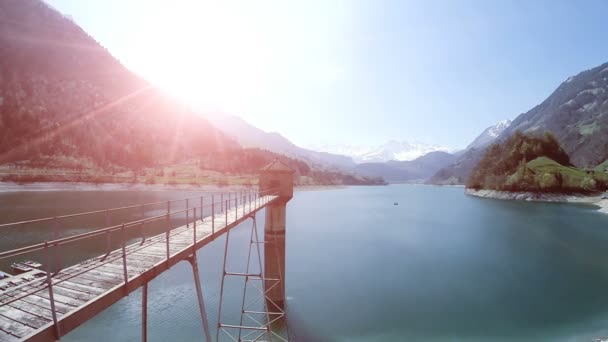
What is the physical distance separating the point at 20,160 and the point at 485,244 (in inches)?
5145

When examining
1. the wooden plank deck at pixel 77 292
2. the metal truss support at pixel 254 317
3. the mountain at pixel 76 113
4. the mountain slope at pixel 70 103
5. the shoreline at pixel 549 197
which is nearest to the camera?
the wooden plank deck at pixel 77 292

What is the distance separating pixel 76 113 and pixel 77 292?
6278 inches

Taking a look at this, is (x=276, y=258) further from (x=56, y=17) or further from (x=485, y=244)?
(x=56, y=17)

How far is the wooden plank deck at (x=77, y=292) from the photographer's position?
17.8 feet

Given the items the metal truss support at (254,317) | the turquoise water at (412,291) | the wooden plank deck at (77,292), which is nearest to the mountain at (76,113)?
the turquoise water at (412,291)

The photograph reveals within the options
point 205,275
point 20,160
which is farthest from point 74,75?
point 205,275

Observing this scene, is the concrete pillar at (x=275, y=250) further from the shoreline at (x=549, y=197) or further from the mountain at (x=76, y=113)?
the shoreline at (x=549, y=197)

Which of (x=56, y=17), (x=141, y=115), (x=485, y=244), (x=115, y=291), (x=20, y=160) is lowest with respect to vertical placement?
(x=485, y=244)

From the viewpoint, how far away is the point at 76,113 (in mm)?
135000

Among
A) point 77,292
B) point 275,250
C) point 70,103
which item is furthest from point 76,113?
point 77,292

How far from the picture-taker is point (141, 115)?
16975 cm

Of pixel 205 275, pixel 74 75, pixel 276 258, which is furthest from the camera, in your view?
pixel 74 75

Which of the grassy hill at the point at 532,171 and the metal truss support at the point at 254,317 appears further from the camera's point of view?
the grassy hill at the point at 532,171

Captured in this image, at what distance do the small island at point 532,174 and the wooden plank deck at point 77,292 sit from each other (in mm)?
126882
